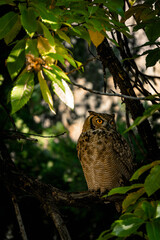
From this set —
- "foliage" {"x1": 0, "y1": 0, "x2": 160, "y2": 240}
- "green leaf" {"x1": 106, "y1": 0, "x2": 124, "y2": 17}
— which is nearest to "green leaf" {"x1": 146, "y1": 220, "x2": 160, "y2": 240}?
"foliage" {"x1": 0, "y1": 0, "x2": 160, "y2": 240}

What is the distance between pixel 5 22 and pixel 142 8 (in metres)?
0.69

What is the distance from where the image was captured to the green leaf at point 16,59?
0.84 meters

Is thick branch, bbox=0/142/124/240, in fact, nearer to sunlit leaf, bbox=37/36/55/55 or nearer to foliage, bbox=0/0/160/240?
foliage, bbox=0/0/160/240

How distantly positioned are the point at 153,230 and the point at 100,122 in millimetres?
1333

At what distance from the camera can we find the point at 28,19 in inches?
29.7

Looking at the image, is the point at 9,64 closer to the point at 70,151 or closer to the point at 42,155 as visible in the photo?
the point at 70,151

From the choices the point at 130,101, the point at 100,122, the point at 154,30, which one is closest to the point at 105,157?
the point at 100,122

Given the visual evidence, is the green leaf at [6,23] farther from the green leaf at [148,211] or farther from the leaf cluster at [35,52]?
the green leaf at [148,211]

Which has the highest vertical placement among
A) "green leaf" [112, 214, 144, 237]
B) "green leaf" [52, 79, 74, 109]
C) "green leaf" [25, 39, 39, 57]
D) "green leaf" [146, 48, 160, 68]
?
"green leaf" [25, 39, 39, 57]

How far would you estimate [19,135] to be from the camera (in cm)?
103

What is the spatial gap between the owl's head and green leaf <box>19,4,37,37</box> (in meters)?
1.17

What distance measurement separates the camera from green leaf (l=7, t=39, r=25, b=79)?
84 cm

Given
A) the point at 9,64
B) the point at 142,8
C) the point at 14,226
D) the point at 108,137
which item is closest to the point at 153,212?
the point at 9,64

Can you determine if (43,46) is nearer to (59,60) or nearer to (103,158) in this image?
(59,60)
